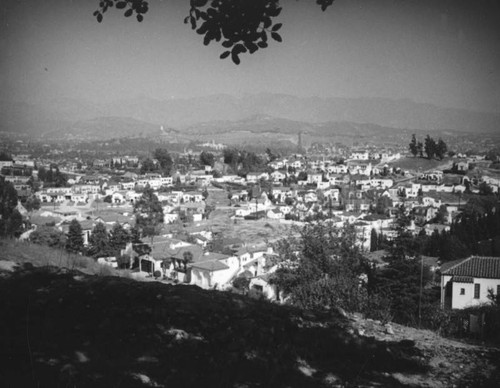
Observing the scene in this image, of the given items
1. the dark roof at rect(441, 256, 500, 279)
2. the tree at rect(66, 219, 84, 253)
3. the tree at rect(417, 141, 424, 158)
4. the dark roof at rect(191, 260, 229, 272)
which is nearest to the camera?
the dark roof at rect(441, 256, 500, 279)

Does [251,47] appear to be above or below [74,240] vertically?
above

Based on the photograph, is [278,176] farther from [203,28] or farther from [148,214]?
[203,28]

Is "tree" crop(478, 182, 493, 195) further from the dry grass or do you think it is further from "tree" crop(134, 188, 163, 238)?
the dry grass

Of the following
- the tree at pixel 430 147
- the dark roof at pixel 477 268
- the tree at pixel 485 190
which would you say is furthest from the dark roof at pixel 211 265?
the tree at pixel 430 147

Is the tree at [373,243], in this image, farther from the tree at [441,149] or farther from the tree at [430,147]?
the tree at [441,149]

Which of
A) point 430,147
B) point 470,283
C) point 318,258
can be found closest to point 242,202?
point 470,283

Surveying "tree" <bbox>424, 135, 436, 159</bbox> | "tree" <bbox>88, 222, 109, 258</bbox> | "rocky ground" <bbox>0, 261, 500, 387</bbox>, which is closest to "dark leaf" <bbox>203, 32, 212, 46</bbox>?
"rocky ground" <bbox>0, 261, 500, 387</bbox>
